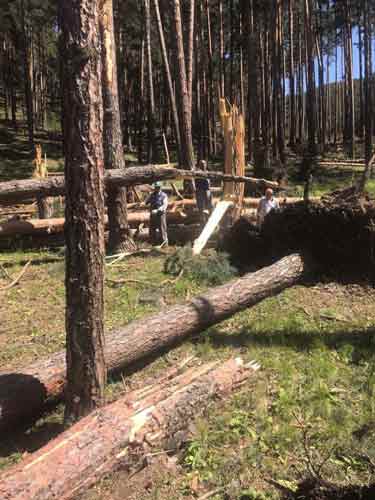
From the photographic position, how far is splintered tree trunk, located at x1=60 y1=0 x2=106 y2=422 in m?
3.64

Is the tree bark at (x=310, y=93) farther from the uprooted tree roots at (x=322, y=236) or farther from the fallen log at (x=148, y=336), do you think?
the fallen log at (x=148, y=336)

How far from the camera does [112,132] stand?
9.91 metres

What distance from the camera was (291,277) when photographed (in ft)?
27.4

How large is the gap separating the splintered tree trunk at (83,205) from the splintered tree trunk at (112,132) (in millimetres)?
6109

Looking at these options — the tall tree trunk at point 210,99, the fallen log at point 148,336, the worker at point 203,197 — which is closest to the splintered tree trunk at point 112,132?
the worker at point 203,197

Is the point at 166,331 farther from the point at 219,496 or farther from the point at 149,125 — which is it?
the point at 149,125

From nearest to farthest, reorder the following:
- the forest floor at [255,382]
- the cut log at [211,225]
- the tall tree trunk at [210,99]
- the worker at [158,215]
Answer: the forest floor at [255,382], the cut log at [211,225], the worker at [158,215], the tall tree trunk at [210,99]

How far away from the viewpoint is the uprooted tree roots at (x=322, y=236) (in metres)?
8.71

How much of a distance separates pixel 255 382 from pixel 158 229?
639 cm

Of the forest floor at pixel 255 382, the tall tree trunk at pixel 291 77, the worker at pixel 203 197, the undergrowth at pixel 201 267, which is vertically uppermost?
the tall tree trunk at pixel 291 77

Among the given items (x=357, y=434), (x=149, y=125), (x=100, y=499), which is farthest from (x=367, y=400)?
(x=149, y=125)

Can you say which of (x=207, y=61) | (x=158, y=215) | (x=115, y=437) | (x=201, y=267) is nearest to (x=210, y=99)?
(x=207, y=61)

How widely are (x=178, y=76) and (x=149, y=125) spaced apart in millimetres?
7992

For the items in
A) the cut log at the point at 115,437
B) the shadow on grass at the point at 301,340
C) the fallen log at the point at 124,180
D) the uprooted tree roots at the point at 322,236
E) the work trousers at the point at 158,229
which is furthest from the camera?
the work trousers at the point at 158,229
